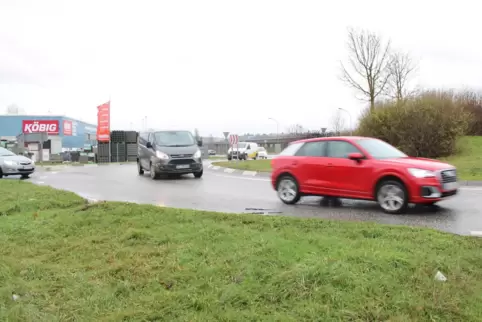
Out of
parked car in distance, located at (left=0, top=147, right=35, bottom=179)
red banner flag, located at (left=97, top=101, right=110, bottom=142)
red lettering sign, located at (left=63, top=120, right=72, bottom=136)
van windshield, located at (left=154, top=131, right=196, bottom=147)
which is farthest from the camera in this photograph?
red lettering sign, located at (left=63, top=120, right=72, bottom=136)

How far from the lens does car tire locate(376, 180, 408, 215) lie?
8.00 meters

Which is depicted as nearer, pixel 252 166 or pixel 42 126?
pixel 252 166

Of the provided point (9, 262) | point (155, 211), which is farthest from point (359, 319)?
point (155, 211)

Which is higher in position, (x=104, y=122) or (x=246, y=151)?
(x=104, y=122)

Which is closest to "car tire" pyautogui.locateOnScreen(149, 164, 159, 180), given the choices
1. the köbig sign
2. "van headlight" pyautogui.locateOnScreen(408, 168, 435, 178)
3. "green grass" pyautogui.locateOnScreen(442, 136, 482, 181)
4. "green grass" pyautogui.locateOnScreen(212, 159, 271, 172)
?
"green grass" pyautogui.locateOnScreen(212, 159, 271, 172)

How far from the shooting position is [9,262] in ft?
15.9

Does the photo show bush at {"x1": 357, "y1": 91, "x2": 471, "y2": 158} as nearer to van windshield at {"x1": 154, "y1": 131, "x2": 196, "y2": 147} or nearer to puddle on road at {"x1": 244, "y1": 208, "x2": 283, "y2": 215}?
van windshield at {"x1": 154, "y1": 131, "x2": 196, "y2": 147}

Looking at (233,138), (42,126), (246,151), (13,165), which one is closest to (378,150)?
(13,165)

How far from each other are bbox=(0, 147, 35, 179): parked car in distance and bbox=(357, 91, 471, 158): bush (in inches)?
717

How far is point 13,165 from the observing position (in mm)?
18062

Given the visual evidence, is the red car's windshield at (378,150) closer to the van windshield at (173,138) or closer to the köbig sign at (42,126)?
the van windshield at (173,138)

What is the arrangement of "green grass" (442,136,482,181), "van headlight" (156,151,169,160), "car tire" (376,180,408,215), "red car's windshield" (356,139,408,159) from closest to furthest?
"car tire" (376,180,408,215)
"red car's windshield" (356,139,408,159)
"green grass" (442,136,482,181)
"van headlight" (156,151,169,160)

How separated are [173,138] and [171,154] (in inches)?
40.3

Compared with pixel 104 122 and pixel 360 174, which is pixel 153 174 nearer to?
pixel 360 174
